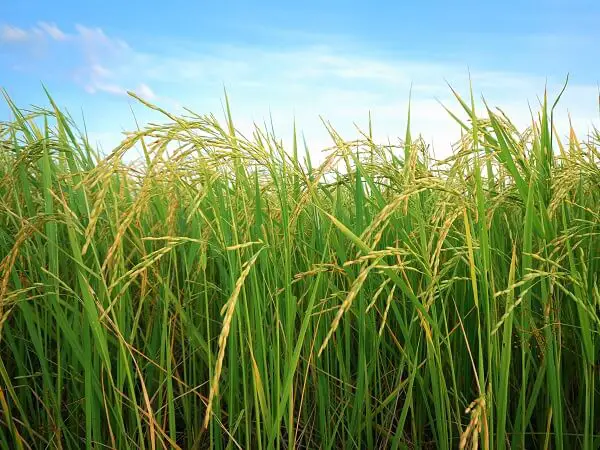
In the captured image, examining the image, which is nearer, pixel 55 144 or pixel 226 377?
pixel 226 377

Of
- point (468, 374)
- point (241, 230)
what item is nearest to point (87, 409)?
point (241, 230)

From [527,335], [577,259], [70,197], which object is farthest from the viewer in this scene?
[70,197]

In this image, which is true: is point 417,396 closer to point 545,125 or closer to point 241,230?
point 241,230

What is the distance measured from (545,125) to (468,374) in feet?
2.97

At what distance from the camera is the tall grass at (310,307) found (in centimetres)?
167

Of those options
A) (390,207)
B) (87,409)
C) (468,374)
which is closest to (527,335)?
(468,374)

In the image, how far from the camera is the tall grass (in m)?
1.67

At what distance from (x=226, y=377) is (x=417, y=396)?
0.70 metres

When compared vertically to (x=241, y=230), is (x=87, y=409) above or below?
below

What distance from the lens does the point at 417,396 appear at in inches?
A: 84.4

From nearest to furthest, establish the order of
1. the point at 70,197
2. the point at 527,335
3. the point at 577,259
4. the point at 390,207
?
1. the point at 390,207
2. the point at 527,335
3. the point at 577,259
4. the point at 70,197

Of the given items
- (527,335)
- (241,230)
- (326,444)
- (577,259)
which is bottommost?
(326,444)

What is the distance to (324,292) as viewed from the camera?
2119mm

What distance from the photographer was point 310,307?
1.59 metres
